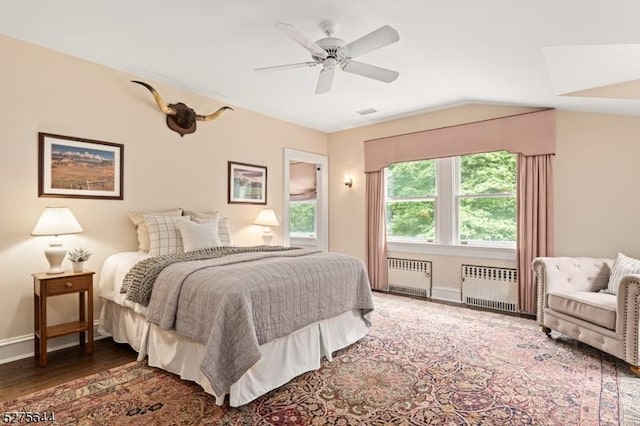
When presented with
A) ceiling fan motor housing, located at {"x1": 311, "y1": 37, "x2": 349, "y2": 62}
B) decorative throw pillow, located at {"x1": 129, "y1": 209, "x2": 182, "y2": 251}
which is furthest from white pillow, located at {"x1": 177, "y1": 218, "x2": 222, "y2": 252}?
ceiling fan motor housing, located at {"x1": 311, "y1": 37, "x2": 349, "y2": 62}

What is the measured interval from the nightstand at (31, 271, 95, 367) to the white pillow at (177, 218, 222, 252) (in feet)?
2.70

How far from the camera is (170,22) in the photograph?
2611mm

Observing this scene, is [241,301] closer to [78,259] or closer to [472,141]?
[78,259]

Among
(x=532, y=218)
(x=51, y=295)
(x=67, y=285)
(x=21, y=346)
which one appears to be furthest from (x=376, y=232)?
(x=21, y=346)

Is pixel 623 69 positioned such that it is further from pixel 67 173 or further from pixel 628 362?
pixel 67 173

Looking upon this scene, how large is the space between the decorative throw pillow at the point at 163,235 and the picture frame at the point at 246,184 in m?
1.13

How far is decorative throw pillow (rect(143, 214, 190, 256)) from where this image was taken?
329 centimetres

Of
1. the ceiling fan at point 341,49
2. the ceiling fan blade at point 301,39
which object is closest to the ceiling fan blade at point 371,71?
the ceiling fan at point 341,49

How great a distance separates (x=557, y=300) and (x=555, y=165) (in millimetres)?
1604

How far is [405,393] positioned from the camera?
2.28 metres

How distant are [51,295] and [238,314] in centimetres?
173

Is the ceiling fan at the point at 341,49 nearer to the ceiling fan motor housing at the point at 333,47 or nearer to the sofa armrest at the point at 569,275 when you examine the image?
the ceiling fan motor housing at the point at 333,47

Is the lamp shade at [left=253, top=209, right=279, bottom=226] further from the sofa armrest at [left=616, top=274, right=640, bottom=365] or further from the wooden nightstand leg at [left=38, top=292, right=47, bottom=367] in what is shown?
the sofa armrest at [left=616, top=274, right=640, bottom=365]

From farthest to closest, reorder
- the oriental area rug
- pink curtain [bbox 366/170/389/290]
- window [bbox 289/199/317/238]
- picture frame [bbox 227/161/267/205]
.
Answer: window [bbox 289/199/317/238], pink curtain [bbox 366/170/389/290], picture frame [bbox 227/161/267/205], the oriental area rug
